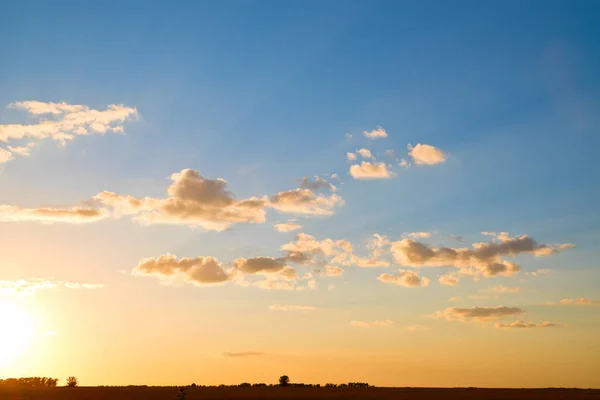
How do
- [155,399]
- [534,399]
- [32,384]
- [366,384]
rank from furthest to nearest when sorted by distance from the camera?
[366,384]
[32,384]
[534,399]
[155,399]

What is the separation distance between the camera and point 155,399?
115625mm

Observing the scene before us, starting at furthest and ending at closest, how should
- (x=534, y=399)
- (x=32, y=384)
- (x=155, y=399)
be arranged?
(x=32, y=384) < (x=534, y=399) < (x=155, y=399)

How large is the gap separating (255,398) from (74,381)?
232ft

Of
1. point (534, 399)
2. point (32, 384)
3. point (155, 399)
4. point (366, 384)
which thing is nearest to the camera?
→ point (155, 399)

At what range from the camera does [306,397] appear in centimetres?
12125

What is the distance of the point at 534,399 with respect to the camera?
124 metres

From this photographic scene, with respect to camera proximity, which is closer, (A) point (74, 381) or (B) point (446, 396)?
(B) point (446, 396)

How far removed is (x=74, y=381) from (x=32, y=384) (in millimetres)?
9895

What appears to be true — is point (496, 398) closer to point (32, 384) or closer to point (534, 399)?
point (534, 399)

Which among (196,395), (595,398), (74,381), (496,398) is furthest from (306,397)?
(74,381)

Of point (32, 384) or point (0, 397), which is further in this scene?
point (32, 384)

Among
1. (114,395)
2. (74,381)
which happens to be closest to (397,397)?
(114,395)

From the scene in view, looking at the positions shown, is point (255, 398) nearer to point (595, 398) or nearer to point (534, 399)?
point (534, 399)

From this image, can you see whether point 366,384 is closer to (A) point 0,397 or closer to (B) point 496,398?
(B) point 496,398
